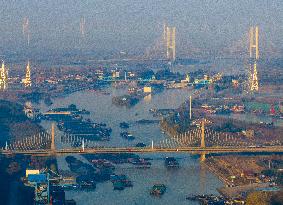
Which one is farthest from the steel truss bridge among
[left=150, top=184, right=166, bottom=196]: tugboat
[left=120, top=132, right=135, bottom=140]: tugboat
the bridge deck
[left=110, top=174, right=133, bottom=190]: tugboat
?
[left=150, top=184, right=166, bottom=196]: tugboat

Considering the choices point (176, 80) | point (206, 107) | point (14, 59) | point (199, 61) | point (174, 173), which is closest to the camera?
point (174, 173)

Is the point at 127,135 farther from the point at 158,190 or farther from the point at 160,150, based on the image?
the point at 158,190

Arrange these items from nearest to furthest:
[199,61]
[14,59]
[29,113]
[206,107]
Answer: [29,113], [206,107], [14,59], [199,61]

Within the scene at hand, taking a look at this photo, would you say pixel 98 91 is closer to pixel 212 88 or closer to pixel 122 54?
pixel 212 88

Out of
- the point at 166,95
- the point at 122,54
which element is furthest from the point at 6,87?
the point at 122,54

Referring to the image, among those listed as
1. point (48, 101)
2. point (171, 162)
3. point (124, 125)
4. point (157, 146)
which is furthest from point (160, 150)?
point (48, 101)

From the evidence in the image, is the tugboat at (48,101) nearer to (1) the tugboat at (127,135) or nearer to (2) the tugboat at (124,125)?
(2) the tugboat at (124,125)

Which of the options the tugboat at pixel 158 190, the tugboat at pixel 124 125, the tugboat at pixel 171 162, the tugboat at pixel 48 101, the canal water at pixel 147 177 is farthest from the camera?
the tugboat at pixel 48 101

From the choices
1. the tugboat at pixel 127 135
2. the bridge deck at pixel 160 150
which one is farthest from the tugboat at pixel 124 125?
the bridge deck at pixel 160 150

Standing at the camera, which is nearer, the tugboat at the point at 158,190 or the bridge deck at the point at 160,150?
the tugboat at the point at 158,190
